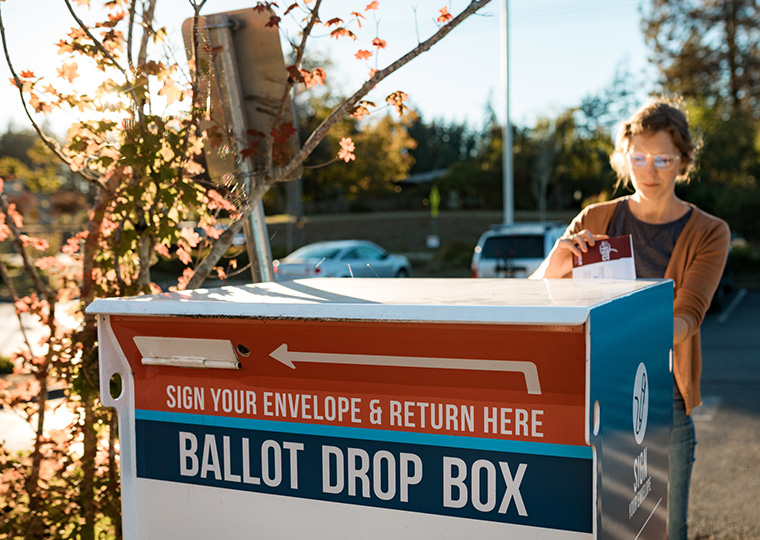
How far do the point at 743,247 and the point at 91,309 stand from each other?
2263 centimetres

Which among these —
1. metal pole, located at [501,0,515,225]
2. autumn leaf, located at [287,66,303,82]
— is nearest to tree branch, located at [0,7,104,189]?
autumn leaf, located at [287,66,303,82]

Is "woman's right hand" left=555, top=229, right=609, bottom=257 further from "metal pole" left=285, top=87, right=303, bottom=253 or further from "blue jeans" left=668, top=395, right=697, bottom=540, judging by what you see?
"metal pole" left=285, top=87, right=303, bottom=253

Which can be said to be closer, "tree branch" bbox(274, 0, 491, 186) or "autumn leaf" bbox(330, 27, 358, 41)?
"tree branch" bbox(274, 0, 491, 186)

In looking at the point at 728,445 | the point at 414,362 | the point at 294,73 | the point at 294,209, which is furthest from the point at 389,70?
the point at 294,209

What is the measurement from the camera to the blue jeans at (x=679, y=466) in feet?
8.50

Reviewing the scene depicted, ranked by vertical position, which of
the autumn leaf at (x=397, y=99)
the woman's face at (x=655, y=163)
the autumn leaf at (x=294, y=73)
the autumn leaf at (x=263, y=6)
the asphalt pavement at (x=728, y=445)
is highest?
the autumn leaf at (x=263, y=6)

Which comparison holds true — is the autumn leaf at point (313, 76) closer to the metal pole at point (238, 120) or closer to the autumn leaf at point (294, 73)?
the autumn leaf at point (294, 73)

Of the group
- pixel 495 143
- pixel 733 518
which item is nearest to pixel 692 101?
pixel 495 143

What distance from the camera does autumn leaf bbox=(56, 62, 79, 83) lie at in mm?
2871

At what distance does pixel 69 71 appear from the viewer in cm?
287

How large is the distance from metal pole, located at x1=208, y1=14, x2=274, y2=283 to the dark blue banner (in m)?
1.17

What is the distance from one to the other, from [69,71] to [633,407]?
7.60 feet

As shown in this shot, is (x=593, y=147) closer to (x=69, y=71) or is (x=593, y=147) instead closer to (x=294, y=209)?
(x=294, y=209)

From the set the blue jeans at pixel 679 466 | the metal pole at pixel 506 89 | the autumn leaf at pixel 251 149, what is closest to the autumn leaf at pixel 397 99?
the autumn leaf at pixel 251 149
